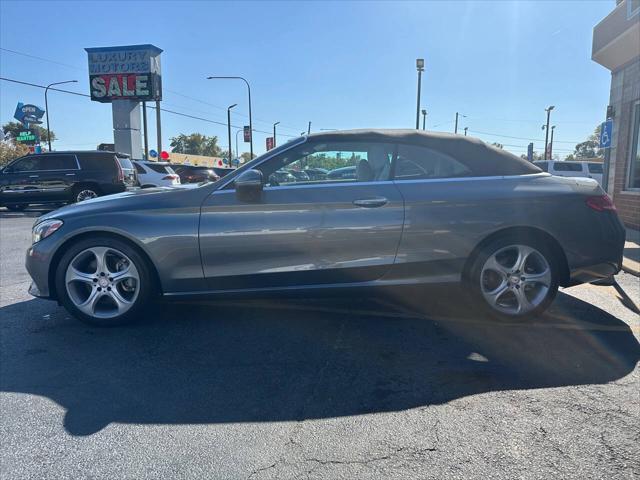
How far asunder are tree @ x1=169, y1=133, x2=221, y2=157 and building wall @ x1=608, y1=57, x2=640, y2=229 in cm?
8534

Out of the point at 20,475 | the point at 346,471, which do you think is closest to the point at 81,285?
the point at 20,475

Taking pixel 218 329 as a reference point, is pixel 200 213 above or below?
above

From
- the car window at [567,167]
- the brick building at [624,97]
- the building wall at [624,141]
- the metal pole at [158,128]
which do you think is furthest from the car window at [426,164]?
the metal pole at [158,128]

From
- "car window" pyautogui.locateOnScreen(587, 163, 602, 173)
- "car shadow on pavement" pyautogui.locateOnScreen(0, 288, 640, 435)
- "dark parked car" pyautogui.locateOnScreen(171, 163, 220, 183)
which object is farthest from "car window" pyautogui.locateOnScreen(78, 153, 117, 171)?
"car window" pyautogui.locateOnScreen(587, 163, 602, 173)

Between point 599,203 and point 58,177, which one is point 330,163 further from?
point 58,177

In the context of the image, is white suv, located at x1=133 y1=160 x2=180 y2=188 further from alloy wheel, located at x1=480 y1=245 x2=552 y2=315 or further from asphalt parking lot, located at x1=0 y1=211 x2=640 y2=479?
alloy wheel, located at x1=480 y1=245 x2=552 y2=315

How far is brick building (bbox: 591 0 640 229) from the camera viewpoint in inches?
412

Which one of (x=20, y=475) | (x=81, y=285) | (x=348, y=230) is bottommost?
(x=20, y=475)

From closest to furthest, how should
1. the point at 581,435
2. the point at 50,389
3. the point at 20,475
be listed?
the point at 20,475 < the point at 581,435 < the point at 50,389

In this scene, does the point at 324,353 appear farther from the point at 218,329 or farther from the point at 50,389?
the point at 50,389

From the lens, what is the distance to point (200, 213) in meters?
3.88

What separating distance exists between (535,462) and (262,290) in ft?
7.74

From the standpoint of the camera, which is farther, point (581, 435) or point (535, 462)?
point (581, 435)

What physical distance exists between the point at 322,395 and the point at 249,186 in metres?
1.76
